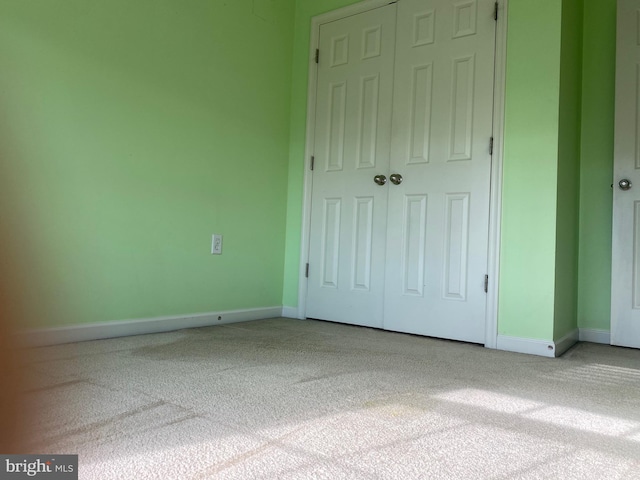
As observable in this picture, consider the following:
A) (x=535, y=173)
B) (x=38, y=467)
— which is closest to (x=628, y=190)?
(x=535, y=173)

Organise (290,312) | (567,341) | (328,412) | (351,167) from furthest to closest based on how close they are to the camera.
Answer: (290,312) < (351,167) < (567,341) < (328,412)

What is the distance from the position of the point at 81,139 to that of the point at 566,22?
237 centimetres

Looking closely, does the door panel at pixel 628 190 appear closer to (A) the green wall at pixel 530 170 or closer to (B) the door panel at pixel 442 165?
(A) the green wall at pixel 530 170

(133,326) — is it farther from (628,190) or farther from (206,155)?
(628,190)

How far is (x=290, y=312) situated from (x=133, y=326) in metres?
1.08

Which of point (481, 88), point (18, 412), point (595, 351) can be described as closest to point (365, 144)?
point (481, 88)

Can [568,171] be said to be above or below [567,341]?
above

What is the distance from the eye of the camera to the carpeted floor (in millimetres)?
970

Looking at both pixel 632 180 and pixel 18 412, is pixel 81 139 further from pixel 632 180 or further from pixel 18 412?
pixel 632 180

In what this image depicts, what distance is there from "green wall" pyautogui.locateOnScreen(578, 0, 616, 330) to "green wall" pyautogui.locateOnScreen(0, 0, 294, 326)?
1.80 m

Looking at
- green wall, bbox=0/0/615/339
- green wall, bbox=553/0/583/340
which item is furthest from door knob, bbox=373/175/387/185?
green wall, bbox=553/0/583/340

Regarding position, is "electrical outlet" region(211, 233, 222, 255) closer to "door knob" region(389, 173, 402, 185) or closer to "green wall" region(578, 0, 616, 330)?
"door knob" region(389, 173, 402, 185)

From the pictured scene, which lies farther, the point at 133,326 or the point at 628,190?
the point at 628,190

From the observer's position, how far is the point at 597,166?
2.76 m
